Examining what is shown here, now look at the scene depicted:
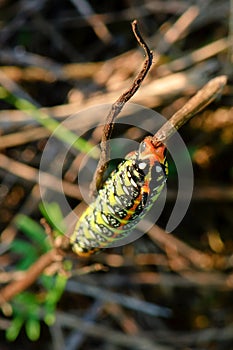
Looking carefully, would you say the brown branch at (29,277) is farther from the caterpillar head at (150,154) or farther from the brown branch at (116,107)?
the caterpillar head at (150,154)

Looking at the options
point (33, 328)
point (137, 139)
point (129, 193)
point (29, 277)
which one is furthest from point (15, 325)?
point (129, 193)

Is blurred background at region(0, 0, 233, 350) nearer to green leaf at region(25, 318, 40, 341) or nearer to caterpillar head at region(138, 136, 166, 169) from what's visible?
green leaf at region(25, 318, 40, 341)

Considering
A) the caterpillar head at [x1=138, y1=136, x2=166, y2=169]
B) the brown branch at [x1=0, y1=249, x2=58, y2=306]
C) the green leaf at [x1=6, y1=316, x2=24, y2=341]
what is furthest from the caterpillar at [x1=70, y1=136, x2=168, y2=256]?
the green leaf at [x1=6, y1=316, x2=24, y2=341]

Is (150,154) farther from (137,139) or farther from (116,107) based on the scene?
(137,139)

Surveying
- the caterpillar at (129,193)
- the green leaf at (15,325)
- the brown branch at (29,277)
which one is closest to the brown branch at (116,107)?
the caterpillar at (129,193)

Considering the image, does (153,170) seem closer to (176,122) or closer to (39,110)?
(176,122)

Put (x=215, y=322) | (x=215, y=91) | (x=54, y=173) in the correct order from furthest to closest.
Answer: (x=215, y=322) < (x=54, y=173) < (x=215, y=91)

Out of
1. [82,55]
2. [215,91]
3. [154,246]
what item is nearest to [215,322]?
[154,246]
